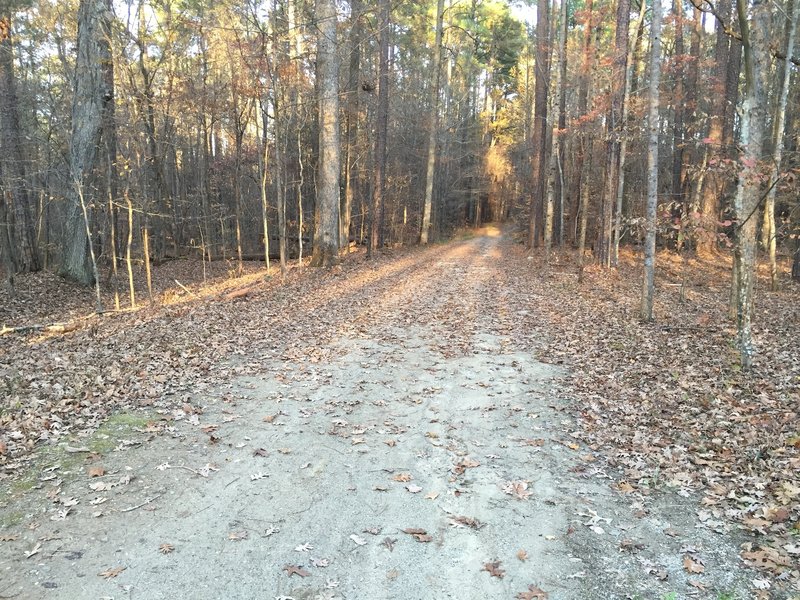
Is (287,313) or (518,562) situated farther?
(287,313)

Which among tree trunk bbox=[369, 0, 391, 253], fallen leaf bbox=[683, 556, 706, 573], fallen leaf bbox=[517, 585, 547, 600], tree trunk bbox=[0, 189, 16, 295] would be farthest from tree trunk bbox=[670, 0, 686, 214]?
tree trunk bbox=[0, 189, 16, 295]

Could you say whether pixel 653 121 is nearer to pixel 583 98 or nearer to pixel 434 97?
pixel 583 98

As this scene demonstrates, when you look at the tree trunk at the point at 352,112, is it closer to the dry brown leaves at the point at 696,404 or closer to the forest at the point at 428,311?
the forest at the point at 428,311

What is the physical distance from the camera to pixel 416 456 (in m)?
5.40

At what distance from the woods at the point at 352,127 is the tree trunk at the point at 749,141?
0.09ft

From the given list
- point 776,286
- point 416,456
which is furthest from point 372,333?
point 776,286

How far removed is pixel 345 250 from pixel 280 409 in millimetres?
19734

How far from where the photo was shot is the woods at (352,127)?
1252 cm

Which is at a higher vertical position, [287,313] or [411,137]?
[411,137]

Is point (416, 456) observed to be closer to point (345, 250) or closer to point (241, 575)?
point (241, 575)

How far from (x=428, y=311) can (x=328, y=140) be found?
8.44 m

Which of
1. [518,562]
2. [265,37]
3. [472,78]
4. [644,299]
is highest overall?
[472,78]

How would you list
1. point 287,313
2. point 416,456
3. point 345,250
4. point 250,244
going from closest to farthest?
1. point 416,456
2. point 287,313
3. point 345,250
4. point 250,244

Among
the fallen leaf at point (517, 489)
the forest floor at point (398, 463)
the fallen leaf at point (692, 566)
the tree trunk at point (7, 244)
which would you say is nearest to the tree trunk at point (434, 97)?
the tree trunk at point (7, 244)
